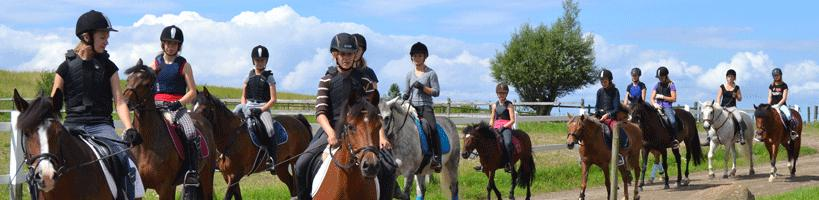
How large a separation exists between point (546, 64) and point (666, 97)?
156 ft

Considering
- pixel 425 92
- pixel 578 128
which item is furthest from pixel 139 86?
pixel 578 128

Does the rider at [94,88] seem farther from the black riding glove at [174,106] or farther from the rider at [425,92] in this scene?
the rider at [425,92]

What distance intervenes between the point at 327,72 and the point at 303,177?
0.84 m

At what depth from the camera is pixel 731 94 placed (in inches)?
833

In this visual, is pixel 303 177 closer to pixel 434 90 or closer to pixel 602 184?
pixel 434 90

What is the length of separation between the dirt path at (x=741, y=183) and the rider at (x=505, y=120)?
1.56m

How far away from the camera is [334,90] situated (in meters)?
7.34

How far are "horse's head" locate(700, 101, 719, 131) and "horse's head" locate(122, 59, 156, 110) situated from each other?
1432cm

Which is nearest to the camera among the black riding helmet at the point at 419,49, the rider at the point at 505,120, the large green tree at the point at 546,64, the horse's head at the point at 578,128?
the black riding helmet at the point at 419,49

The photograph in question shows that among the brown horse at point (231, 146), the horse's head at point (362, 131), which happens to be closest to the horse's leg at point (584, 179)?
the brown horse at point (231, 146)

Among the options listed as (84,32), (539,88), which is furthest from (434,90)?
(539,88)

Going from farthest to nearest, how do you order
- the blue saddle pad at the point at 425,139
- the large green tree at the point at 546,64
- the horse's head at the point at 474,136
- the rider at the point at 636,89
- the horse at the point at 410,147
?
the large green tree at the point at 546,64 → the rider at the point at 636,89 → the horse's head at the point at 474,136 → the blue saddle pad at the point at 425,139 → the horse at the point at 410,147

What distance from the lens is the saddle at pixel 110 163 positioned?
6965mm

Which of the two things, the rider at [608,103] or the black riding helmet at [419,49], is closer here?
the black riding helmet at [419,49]
